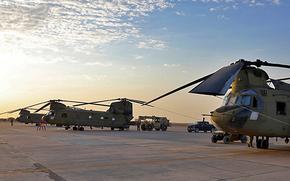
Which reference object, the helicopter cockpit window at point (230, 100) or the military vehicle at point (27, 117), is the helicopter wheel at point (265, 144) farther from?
the military vehicle at point (27, 117)

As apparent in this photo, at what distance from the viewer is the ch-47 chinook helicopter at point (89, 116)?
43.1 metres

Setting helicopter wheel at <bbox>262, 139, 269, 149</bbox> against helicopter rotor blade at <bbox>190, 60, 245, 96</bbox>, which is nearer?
helicopter rotor blade at <bbox>190, 60, 245, 96</bbox>

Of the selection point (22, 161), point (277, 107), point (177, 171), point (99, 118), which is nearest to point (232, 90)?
point (277, 107)

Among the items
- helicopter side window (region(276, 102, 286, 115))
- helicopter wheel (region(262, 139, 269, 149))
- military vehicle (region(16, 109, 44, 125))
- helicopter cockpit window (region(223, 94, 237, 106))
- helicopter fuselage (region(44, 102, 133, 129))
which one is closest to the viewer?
helicopter side window (region(276, 102, 286, 115))

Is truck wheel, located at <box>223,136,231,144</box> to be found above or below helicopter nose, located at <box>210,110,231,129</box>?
below

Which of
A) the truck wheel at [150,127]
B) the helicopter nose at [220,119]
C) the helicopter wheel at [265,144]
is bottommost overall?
the helicopter wheel at [265,144]

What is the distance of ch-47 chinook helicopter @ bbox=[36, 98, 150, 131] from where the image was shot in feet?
141

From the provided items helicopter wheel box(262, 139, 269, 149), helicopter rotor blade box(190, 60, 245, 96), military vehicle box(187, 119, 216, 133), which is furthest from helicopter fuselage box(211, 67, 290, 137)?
military vehicle box(187, 119, 216, 133)

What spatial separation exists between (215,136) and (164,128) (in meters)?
30.3

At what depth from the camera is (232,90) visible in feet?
54.1

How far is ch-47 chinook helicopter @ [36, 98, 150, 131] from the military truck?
201 inches

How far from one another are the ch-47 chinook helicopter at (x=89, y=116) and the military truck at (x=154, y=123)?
5.10 metres

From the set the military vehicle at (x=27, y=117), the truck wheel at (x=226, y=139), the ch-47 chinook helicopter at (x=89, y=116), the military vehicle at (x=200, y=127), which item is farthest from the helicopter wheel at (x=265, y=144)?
the military vehicle at (x=27, y=117)

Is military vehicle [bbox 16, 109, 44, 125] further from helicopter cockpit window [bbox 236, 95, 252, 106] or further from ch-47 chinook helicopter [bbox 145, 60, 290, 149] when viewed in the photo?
helicopter cockpit window [bbox 236, 95, 252, 106]
